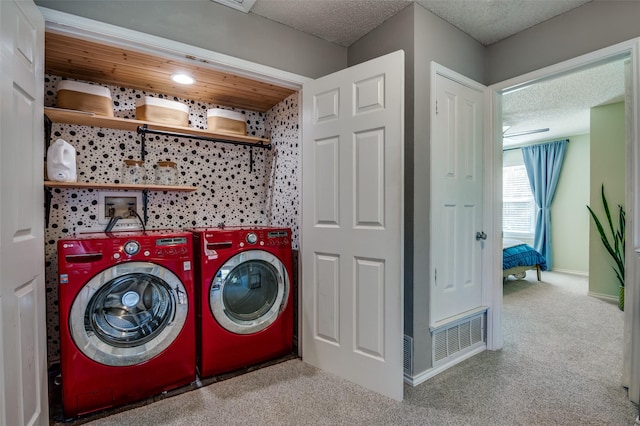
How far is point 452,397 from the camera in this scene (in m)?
1.87

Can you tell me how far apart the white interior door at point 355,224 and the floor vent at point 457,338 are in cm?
53

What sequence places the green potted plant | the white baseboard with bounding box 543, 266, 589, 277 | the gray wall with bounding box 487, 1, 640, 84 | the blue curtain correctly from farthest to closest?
1. the blue curtain
2. the white baseboard with bounding box 543, 266, 589, 277
3. the green potted plant
4. the gray wall with bounding box 487, 1, 640, 84

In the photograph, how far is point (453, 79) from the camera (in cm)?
225

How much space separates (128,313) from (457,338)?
7.55 feet

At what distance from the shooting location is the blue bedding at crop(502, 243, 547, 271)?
432 centimetres

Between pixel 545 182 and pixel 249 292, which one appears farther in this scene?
pixel 545 182

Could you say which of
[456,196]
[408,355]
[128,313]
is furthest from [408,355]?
[128,313]

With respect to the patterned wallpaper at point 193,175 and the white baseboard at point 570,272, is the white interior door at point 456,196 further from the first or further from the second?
the white baseboard at point 570,272

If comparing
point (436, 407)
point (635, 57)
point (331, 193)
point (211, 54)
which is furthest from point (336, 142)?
point (635, 57)

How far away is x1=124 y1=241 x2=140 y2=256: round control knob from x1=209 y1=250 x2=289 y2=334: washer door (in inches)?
20.3

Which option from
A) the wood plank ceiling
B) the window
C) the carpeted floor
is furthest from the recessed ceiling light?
the window

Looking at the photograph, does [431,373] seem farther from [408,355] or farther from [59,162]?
[59,162]

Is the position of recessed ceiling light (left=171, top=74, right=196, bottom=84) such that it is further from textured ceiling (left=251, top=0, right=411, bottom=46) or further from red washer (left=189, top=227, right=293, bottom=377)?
red washer (left=189, top=227, right=293, bottom=377)

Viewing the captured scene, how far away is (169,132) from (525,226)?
6786 millimetres
